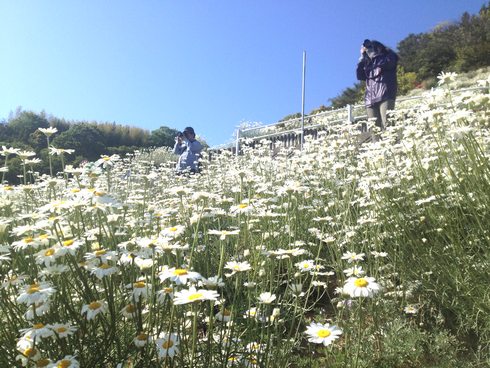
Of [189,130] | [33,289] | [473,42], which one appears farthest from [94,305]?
[473,42]

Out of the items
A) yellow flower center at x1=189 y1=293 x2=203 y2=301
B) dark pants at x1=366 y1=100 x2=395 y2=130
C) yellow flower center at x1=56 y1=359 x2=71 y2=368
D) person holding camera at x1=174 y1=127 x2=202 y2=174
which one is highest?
dark pants at x1=366 y1=100 x2=395 y2=130

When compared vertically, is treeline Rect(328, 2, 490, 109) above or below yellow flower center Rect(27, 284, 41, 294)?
above

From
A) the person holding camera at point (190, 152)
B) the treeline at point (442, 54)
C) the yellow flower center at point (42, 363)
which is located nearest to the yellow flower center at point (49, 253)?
the yellow flower center at point (42, 363)

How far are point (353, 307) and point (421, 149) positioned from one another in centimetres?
201

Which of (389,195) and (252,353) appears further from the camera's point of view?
(389,195)

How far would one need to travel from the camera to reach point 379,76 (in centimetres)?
711

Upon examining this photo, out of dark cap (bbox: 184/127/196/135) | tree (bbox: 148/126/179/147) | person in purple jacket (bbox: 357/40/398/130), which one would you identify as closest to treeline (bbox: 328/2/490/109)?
tree (bbox: 148/126/179/147)

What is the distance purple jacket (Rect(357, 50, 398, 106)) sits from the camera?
698cm

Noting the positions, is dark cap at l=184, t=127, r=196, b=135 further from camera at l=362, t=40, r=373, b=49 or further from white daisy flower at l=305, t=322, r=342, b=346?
white daisy flower at l=305, t=322, r=342, b=346

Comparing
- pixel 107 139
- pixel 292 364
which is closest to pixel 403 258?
pixel 292 364

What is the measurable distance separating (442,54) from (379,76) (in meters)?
21.1

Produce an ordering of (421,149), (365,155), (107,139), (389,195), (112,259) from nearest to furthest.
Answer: (112,259)
(389,195)
(365,155)
(421,149)
(107,139)

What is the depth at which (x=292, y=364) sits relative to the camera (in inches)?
88.8

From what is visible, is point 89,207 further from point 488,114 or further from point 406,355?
point 488,114
